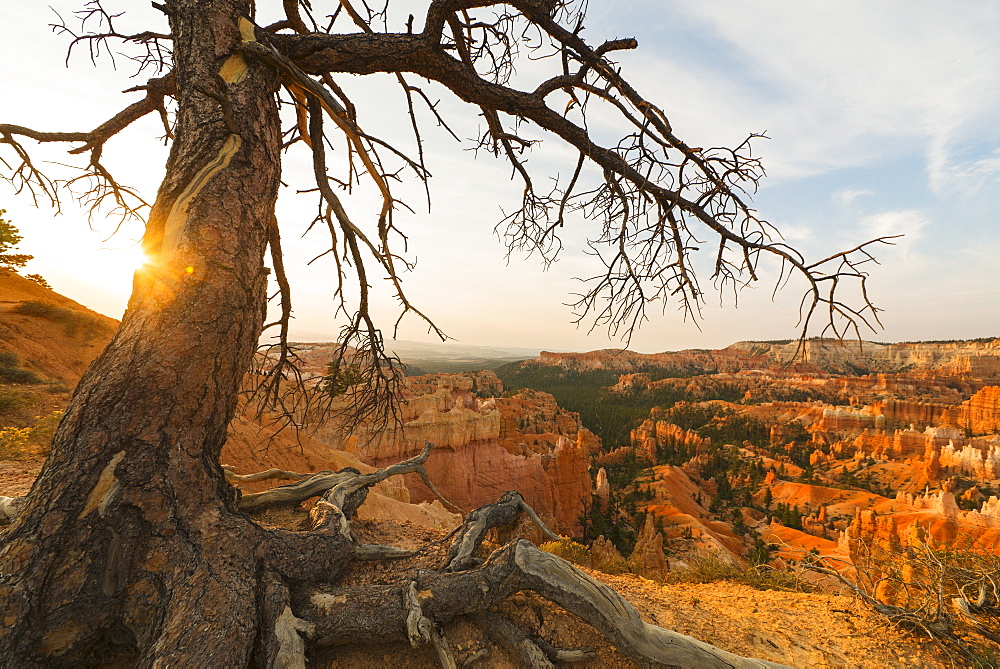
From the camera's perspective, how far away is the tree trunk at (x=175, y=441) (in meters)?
1.51

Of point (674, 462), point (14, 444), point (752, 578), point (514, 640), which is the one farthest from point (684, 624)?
point (674, 462)

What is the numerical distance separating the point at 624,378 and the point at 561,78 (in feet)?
301

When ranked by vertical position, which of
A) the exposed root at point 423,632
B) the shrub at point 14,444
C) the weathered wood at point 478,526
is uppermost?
the weathered wood at point 478,526

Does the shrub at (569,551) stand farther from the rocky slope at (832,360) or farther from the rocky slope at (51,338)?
the rocky slope at (832,360)

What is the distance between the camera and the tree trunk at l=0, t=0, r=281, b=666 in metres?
1.51

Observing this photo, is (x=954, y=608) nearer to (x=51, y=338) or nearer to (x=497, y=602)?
(x=497, y=602)

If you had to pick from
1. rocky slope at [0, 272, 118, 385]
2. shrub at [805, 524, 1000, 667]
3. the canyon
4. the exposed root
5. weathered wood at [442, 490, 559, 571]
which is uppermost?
rocky slope at [0, 272, 118, 385]

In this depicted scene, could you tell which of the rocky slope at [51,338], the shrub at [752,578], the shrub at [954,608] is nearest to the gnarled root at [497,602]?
the shrub at [954,608]

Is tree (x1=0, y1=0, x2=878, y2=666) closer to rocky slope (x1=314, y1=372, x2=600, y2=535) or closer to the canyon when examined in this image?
the canyon

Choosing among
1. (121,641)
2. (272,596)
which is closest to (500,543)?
(272,596)

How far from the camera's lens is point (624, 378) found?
89.4m

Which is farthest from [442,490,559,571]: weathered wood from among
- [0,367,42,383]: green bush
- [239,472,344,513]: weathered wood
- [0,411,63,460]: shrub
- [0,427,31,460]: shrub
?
[0,367,42,383]: green bush

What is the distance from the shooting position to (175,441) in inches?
71.5

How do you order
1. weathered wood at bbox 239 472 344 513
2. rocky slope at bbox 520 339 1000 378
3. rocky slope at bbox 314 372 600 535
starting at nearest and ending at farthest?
weathered wood at bbox 239 472 344 513, rocky slope at bbox 314 372 600 535, rocky slope at bbox 520 339 1000 378
